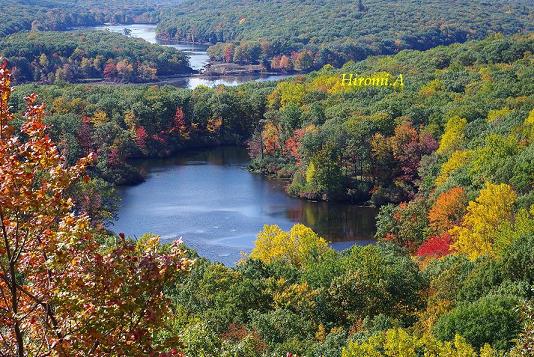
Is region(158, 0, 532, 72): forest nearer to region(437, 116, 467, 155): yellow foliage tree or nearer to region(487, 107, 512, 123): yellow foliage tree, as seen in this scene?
region(487, 107, 512, 123): yellow foliage tree

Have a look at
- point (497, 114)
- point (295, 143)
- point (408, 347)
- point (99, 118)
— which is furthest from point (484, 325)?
point (99, 118)

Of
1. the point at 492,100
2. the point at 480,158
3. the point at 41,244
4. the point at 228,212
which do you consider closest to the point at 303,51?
the point at 492,100

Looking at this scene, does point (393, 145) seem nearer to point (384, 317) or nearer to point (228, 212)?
point (228, 212)

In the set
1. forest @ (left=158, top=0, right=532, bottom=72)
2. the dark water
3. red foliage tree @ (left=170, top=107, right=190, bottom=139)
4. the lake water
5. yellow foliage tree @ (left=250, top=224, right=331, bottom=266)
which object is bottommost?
the dark water

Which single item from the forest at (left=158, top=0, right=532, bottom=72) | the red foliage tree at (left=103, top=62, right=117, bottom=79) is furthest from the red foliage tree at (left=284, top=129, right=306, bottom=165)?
the forest at (left=158, top=0, right=532, bottom=72)

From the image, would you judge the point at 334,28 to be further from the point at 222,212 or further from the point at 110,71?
the point at 222,212
